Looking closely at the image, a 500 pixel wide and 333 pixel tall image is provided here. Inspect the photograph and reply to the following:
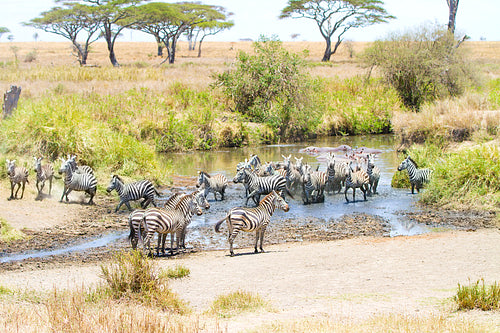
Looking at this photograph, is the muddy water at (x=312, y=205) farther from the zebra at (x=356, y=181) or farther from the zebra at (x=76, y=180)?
the zebra at (x=76, y=180)

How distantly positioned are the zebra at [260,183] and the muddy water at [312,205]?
55 cm

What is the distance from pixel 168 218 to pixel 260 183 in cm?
582

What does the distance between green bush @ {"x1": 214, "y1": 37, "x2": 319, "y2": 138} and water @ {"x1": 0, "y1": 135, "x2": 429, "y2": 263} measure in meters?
2.64

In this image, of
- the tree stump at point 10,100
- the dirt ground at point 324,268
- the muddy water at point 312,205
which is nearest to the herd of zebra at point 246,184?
the muddy water at point 312,205

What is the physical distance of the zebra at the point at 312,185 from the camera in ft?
53.1

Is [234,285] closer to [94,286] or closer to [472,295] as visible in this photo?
[94,286]

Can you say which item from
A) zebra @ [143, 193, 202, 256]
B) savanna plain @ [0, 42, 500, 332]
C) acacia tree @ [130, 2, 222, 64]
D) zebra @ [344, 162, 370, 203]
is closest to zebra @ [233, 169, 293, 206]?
zebra @ [344, 162, 370, 203]

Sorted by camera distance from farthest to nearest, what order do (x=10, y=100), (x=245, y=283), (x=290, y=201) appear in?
(x=10, y=100), (x=290, y=201), (x=245, y=283)

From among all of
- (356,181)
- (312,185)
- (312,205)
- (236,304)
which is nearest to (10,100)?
(312,185)

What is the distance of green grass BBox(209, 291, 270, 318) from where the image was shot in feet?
22.9

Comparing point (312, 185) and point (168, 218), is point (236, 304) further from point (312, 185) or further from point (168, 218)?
point (312, 185)

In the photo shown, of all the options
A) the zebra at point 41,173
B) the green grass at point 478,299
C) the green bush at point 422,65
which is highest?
the green bush at point 422,65

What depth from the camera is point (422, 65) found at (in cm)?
3541

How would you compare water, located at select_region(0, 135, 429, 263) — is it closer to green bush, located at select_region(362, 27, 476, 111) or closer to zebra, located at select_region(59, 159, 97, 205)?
zebra, located at select_region(59, 159, 97, 205)
